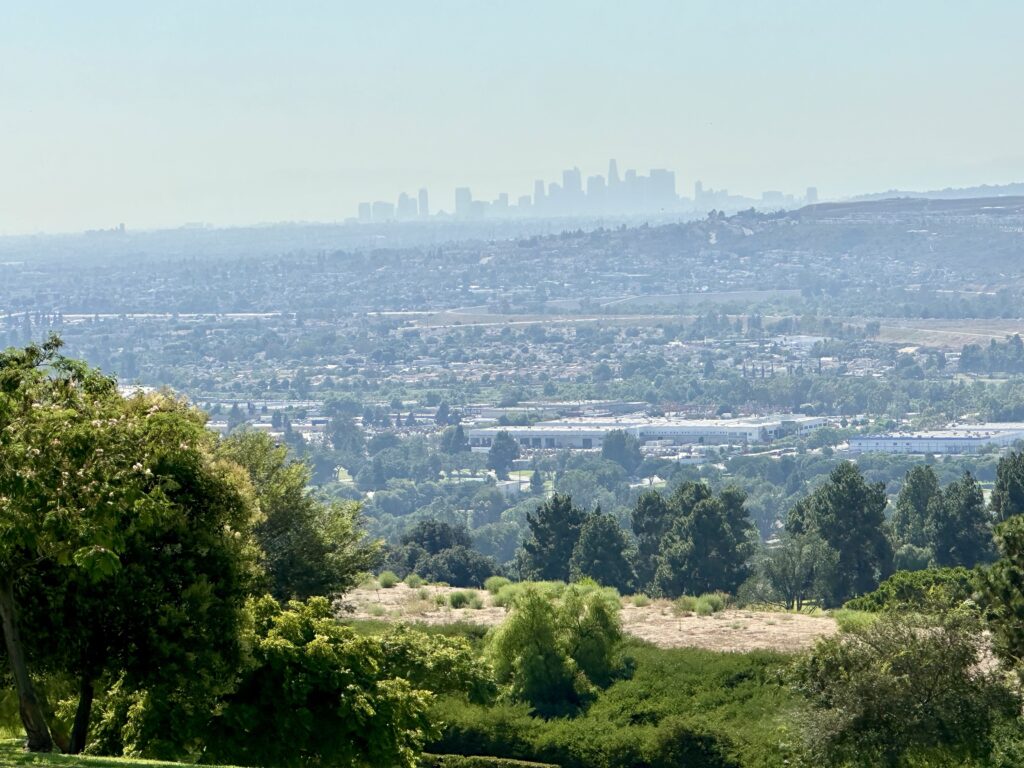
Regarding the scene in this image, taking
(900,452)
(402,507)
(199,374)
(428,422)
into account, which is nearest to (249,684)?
(402,507)

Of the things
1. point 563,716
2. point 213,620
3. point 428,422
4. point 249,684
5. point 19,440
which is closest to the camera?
point 19,440

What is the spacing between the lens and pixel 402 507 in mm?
120812

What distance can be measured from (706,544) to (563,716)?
20.8 metres

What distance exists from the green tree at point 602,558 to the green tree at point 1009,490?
861cm

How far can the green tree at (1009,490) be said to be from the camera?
140 ft

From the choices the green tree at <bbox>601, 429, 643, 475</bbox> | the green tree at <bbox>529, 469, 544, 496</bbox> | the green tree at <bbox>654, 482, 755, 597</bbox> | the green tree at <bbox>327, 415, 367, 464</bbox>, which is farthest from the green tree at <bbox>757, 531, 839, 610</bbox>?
the green tree at <bbox>327, 415, 367, 464</bbox>

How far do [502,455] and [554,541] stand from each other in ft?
307

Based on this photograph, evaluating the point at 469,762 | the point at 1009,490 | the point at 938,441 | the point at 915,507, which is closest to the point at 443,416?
the point at 938,441

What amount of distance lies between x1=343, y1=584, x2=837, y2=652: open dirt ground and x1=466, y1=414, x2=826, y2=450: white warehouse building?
11536 centimetres

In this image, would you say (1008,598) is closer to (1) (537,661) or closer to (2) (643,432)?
(1) (537,661)

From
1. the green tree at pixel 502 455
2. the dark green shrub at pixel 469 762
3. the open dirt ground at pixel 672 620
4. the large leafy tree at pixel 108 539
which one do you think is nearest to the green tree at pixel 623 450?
the green tree at pixel 502 455

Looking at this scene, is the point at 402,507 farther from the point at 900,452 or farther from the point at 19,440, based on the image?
the point at 19,440

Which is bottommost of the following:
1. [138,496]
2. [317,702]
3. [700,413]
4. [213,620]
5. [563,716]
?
[700,413]

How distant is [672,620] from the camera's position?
1104 inches
